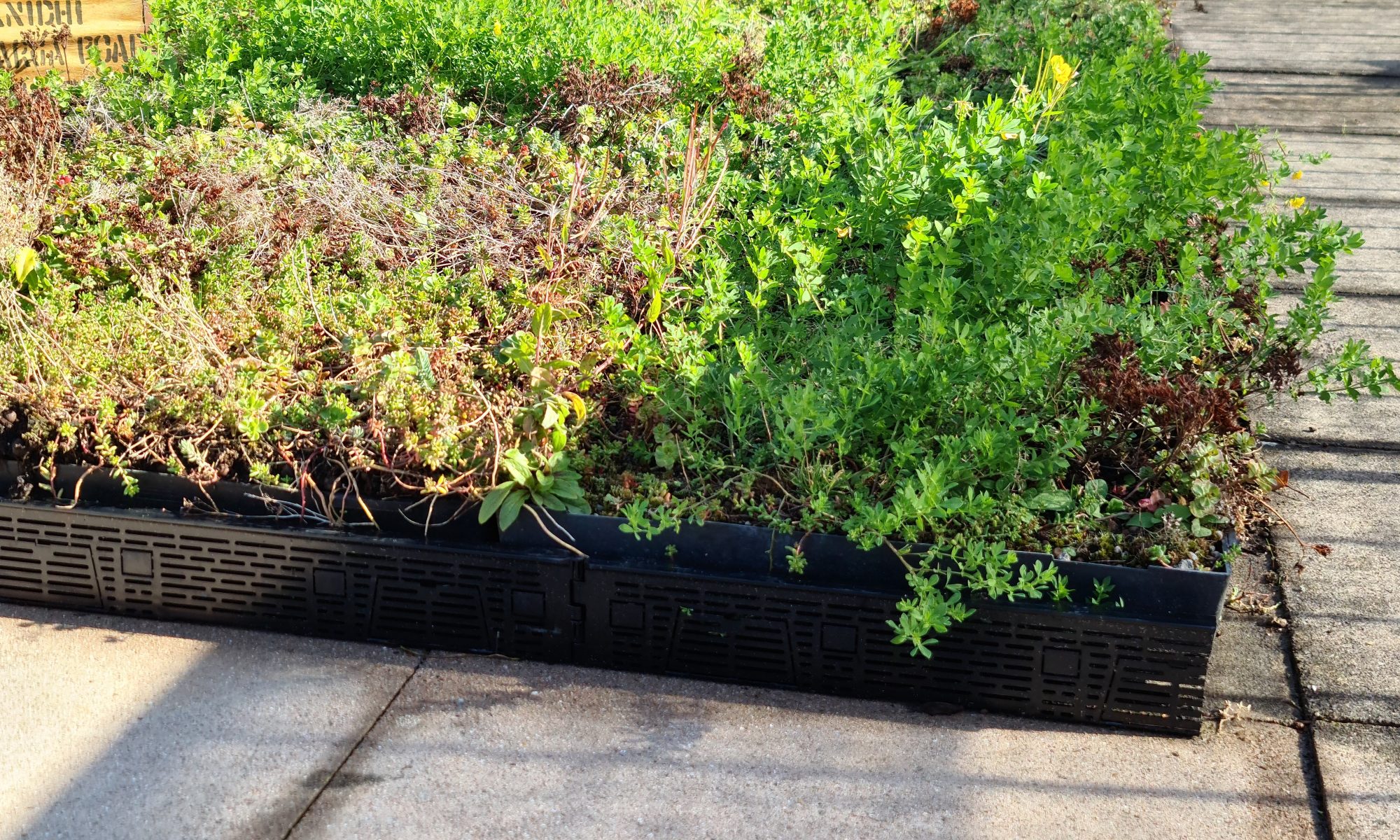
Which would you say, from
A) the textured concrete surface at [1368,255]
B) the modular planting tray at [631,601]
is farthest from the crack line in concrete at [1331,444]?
the modular planting tray at [631,601]

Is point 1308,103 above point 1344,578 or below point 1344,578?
above

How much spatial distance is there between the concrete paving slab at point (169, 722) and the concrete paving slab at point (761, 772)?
5.1 inches

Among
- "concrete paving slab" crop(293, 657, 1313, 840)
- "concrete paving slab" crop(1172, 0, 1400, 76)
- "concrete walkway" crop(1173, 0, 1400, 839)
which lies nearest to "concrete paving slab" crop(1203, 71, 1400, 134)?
"concrete walkway" crop(1173, 0, 1400, 839)

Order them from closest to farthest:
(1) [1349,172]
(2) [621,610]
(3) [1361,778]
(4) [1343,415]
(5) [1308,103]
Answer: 1. (3) [1361,778]
2. (2) [621,610]
3. (4) [1343,415]
4. (1) [1349,172]
5. (5) [1308,103]

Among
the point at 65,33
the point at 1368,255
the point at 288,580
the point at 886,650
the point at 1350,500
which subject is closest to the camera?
the point at 886,650

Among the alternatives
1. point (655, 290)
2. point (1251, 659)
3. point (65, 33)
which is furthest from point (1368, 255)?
point (65, 33)

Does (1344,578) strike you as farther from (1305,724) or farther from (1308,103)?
(1308,103)

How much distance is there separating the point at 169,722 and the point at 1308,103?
853 centimetres

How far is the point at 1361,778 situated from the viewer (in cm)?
282

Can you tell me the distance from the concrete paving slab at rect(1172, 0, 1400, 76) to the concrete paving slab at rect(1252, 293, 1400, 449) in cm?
520

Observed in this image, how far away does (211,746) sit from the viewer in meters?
2.89

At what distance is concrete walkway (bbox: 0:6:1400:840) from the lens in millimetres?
2695

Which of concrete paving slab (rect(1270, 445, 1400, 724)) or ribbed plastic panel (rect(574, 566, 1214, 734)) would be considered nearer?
ribbed plastic panel (rect(574, 566, 1214, 734))

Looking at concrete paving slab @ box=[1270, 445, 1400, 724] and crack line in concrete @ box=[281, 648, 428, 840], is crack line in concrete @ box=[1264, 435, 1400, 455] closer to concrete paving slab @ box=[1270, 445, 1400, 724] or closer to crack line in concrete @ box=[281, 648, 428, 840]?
concrete paving slab @ box=[1270, 445, 1400, 724]
